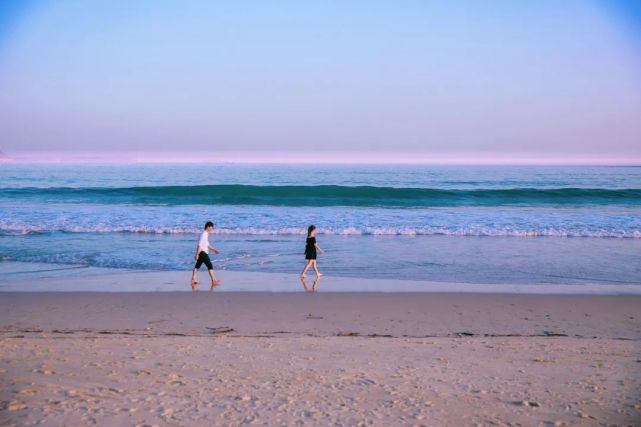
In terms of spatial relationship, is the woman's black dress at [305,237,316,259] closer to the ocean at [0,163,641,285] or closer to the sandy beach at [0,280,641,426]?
the ocean at [0,163,641,285]

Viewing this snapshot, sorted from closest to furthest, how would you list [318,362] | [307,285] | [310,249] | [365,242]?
→ [318,362] → [307,285] → [310,249] → [365,242]

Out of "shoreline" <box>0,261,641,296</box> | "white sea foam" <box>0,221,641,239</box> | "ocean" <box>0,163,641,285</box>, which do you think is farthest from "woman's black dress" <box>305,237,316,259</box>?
"white sea foam" <box>0,221,641,239</box>

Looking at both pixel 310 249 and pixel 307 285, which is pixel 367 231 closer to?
pixel 310 249

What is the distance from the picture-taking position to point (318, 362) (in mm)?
5742

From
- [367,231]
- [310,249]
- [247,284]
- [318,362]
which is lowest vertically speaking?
[247,284]

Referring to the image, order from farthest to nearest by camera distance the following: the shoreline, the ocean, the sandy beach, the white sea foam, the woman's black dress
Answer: the white sea foam < the ocean < the woman's black dress < the shoreline < the sandy beach

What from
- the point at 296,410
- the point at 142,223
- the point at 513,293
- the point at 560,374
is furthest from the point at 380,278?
the point at 142,223

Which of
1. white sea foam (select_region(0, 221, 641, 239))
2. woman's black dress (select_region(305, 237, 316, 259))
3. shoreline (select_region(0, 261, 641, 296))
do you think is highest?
woman's black dress (select_region(305, 237, 316, 259))

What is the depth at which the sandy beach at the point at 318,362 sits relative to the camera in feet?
14.6

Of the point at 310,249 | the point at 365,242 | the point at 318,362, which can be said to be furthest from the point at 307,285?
the point at 365,242

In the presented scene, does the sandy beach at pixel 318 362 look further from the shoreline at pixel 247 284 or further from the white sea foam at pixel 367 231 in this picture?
the white sea foam at pixel 367 231

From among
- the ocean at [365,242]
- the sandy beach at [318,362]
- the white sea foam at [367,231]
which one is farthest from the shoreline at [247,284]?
the white sea foam at [367,231]

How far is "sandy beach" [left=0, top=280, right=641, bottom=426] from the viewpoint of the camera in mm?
4445

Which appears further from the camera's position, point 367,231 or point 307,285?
point 367,231
